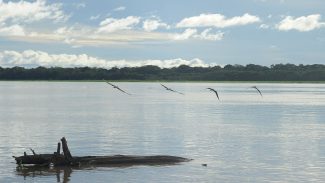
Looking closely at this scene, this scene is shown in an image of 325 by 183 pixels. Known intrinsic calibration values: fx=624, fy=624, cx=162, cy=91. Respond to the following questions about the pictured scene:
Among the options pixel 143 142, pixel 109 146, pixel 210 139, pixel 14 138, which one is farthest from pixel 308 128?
pixel 14 138

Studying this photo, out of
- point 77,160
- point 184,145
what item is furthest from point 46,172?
point 184,145

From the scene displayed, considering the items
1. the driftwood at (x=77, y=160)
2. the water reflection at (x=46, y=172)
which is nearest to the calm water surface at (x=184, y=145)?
the water reflection at (x=46, y=172)

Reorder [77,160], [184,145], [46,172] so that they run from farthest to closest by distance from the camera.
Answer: [184,145]
[77,160]
[46,172]

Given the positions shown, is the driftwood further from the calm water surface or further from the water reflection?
the calm water surface

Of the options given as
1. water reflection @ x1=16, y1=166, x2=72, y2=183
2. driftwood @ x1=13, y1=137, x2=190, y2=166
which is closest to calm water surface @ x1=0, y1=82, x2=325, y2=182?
water reflection @ x1=16, y1=166, x2=72, y2=183

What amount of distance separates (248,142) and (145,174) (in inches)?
530

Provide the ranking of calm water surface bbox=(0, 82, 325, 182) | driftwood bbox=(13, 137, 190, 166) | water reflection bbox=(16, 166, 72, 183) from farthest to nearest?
driftwood bbox=(13, 137, 190, 166)
calm water surface bbox=(0, 82, 325, 182)
water reflection bbox=(16, 166, 72, 183)

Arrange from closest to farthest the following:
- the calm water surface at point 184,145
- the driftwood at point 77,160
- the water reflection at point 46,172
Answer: the water reflection at point 46,172 → the calm water surface at point 184,145 → the driftwood at point 77,160

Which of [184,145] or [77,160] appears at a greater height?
[77,160]

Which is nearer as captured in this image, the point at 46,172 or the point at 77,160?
the point at 46,172

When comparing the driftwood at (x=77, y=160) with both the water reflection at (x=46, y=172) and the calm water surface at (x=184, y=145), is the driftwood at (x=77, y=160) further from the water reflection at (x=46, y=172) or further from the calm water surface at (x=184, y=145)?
the calm water surface at (x=184, y=145)

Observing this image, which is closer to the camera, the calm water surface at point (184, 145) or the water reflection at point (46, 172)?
the water reflection at point (46, 172)

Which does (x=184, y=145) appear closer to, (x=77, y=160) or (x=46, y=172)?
(x=77, y=160)

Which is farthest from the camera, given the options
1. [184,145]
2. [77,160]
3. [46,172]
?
[184,145]
